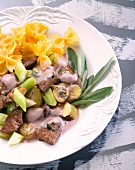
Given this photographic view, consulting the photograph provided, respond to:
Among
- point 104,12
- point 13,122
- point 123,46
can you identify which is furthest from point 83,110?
point 104,12

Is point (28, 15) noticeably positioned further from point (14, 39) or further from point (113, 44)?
point (113, 44)

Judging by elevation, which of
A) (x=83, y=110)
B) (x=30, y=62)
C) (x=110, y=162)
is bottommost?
(x=110, y=162)

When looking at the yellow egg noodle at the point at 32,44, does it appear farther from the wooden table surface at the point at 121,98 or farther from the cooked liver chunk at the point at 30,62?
the wooden table surface at the point at 121,98

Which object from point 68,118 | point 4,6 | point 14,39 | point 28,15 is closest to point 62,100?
point 68,118

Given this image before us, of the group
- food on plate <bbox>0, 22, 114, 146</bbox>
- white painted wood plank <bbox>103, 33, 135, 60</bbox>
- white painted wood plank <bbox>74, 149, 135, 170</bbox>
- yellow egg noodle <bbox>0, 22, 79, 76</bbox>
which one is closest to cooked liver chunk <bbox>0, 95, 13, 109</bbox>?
food on plate <bbox>0, 22, 114, 146</bbox>

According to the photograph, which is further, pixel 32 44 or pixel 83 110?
pixel 32 44

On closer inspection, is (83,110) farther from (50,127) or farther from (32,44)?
(32,44)

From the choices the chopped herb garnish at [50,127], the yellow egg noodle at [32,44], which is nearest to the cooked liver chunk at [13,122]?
the chopped herb garnish at [50,127]
